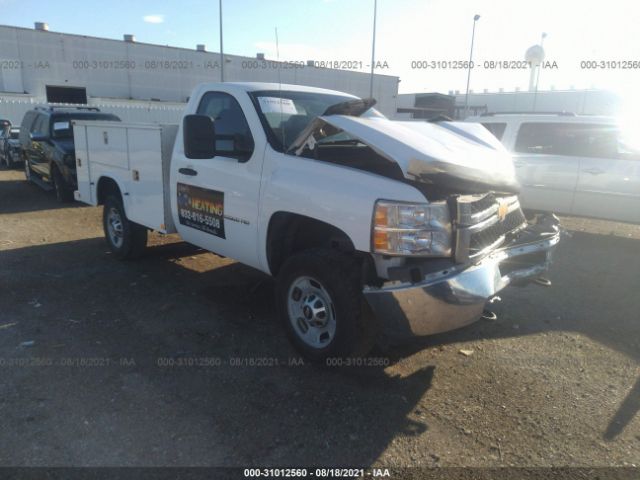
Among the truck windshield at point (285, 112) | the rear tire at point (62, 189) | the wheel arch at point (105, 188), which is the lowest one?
the rear tire at point (62, 189)

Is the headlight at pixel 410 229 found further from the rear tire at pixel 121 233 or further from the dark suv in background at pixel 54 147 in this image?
the dark suv in background at pixel 54 147

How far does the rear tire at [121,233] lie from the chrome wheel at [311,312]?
3107 millimetres

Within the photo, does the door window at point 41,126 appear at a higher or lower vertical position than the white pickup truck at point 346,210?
higher

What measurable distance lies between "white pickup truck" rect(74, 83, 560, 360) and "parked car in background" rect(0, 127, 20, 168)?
46.5ft

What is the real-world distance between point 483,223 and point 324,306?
1.22 m

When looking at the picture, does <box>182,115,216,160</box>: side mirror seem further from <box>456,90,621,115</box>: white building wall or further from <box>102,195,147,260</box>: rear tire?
<box>456,90,621,115</box>: white building wall

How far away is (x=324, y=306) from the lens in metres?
3.40

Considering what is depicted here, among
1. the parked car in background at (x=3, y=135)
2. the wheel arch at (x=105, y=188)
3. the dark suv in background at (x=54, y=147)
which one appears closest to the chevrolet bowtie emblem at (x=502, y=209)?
the wheel arch at (x=105, y=188)

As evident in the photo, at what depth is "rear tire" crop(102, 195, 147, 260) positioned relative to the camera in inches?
232

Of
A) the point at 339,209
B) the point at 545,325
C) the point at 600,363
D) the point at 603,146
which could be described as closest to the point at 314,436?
the point at 339,209

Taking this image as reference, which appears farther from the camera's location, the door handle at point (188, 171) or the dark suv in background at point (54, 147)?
the dark suv in background at point (54, 147)

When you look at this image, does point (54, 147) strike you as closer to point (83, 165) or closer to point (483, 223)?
point (83, 165)

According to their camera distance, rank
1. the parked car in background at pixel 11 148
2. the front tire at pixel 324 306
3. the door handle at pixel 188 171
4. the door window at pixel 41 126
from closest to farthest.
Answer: the front tire at pixel 324 306 → the door handle at pixel 188 171 → the door window at pixel 41 126 → the parked car in background at pixel 11 148

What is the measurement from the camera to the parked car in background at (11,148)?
16.2 metres
